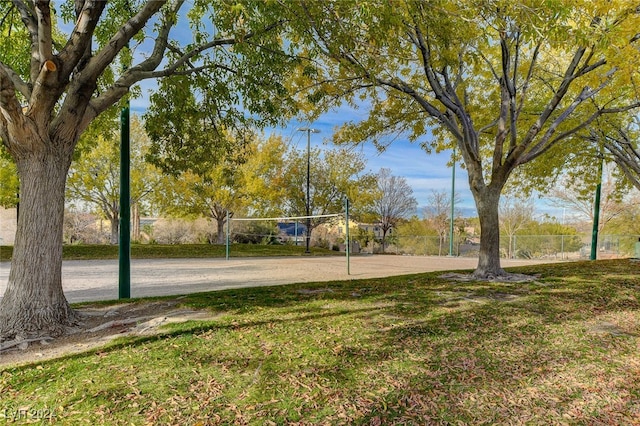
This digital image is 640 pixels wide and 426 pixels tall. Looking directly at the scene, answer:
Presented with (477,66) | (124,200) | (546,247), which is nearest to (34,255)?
(124,200)

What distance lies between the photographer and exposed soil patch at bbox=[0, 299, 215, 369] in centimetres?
377

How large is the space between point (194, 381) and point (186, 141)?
18.7ft

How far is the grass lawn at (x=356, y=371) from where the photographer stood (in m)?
2.82

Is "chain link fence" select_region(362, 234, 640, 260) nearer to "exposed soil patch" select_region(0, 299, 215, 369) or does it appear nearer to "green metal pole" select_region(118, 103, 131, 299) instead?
"green metal pole" select_region(118, 103, 131, 299)

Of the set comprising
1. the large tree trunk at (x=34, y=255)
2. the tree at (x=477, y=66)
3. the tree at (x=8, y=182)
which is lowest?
the large tree trunk at (x=34, y=255)

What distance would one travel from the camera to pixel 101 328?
4.61 metres

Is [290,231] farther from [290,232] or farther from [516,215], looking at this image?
[516,215]

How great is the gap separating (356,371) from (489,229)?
6.55m

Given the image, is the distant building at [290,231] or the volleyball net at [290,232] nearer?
the volleyball net at [290,232]

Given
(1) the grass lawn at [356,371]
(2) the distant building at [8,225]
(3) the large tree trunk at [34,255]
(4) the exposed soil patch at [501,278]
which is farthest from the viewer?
(2) the distant building at [8,225]

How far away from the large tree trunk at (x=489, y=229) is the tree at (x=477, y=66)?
2 cm

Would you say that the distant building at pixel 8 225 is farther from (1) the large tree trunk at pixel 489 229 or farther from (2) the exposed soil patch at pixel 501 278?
(1) the large tree trunk at pixel 489 229

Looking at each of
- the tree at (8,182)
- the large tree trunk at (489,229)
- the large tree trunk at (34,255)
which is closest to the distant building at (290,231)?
the tree at (8,182)

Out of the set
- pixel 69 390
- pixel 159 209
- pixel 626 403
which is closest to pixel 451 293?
pixel 626 403
